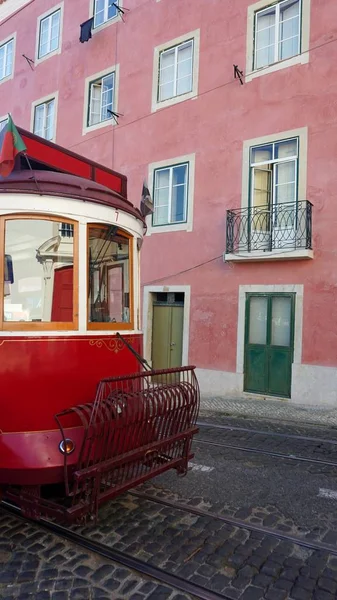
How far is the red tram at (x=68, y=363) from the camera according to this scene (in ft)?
11.1

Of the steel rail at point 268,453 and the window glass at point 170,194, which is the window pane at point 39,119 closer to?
the window glass at point 170,194

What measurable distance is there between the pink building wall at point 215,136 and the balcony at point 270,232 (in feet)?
0.79

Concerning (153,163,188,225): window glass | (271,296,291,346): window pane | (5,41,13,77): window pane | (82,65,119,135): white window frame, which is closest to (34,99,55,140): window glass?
(82,65,119,135): white window frame

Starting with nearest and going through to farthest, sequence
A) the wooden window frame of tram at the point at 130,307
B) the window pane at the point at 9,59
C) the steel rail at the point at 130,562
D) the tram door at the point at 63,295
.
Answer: the steel rail at the point at 130,562
the tram door at the point at 63,295
the wooden window frame of tram at the point at 130,307
the window pane at the point at 9,59

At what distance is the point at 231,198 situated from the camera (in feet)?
36.3

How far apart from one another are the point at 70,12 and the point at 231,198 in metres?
9.72

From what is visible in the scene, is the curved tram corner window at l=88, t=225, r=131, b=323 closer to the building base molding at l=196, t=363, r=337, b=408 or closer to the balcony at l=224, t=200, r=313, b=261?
the balcony at l=224, t=200, r=313, b=261

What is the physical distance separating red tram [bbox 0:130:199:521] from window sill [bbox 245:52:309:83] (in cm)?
816

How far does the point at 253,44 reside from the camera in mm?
11031

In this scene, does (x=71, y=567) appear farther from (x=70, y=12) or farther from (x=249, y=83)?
(x=70, y=12)

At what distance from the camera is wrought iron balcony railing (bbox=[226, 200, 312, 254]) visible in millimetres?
9820

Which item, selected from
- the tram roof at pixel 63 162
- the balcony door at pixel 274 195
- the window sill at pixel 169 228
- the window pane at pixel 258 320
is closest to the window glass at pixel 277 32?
the balcony door at pixel 274 195

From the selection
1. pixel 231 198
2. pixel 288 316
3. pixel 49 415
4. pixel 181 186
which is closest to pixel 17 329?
pixel 49 415

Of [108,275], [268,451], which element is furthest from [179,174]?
[108,275]
